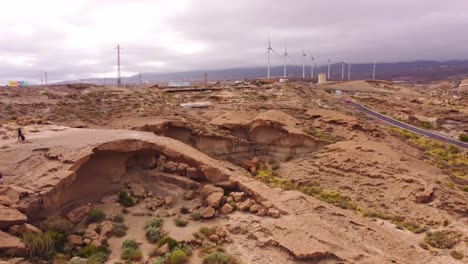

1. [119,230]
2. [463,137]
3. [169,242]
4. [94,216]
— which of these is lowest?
[169,242]

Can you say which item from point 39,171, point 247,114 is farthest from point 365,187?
point 39,171

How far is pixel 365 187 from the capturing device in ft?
95.1

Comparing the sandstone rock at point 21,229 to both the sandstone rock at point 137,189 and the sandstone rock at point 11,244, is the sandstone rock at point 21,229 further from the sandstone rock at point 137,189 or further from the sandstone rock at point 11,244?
the sandstone rock at point 137,189

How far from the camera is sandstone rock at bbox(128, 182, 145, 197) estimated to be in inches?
879

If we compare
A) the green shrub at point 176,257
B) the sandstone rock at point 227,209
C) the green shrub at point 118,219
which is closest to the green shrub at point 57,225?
the green shrub at point 118,219

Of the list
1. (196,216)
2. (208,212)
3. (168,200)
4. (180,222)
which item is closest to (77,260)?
(180,222)

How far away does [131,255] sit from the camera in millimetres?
17500

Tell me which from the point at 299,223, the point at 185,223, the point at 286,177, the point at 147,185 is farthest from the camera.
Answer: the point at 286,177

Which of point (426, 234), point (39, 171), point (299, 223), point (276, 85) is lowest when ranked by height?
point (426, 234)

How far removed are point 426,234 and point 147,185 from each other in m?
16.5

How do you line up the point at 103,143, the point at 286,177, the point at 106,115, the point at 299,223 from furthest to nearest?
the point at 106,115, the point at 286,177, the point at 103,143, the point at 299,223

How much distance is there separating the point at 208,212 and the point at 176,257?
402 centimetres

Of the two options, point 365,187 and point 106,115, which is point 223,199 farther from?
point 106,115

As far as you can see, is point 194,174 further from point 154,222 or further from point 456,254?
point 456,254
